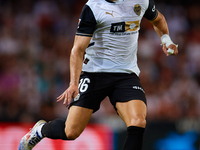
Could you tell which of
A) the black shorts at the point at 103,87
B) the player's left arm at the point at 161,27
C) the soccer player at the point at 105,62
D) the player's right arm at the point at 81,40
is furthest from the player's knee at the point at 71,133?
the player's left arm at the point at 161,27

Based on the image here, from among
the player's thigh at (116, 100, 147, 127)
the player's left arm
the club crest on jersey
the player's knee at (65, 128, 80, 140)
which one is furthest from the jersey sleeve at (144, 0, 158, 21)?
the player's knee at (65, 128, 80, 140)

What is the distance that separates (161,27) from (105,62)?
3.05 feet

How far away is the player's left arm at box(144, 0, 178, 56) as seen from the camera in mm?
4344

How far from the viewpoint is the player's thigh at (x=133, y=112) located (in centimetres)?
378

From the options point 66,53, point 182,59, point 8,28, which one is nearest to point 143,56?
point 182,59

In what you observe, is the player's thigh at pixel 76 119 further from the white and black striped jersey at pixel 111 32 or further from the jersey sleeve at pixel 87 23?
the jersey sleeve at pixel 87 23

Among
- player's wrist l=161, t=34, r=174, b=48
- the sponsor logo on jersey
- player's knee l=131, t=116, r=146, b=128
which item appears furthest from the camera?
player's wrist l=161, t=34, r=174, b=48

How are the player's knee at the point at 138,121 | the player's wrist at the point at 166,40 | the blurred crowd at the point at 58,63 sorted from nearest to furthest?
1. the player's knee at the point at 138,121
2. the player's wrist at the point at 166,40
3. the blurred crowd at the point at 58,63

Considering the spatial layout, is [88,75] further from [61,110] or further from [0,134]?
[61,110]

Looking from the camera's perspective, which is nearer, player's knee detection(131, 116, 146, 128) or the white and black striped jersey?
player's knee detection(131, 116, 146, 128)

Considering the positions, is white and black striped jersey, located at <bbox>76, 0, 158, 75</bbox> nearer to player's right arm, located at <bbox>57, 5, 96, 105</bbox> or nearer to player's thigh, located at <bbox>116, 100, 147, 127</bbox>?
player's right arm, located at <bbox>57, 5, 96, 105</bbox>

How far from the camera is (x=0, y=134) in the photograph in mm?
6566

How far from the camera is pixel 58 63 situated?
370 inches

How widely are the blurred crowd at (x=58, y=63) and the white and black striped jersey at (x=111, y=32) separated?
11.5 feet
